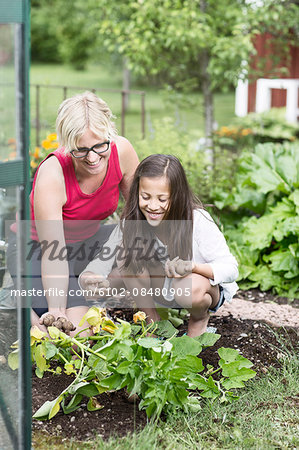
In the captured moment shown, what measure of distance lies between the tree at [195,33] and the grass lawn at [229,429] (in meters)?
3.69

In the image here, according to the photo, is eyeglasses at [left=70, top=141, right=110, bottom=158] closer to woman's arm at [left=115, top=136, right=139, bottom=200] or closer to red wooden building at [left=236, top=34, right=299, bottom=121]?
woman's arm at [left=115, top=136, right=139, bottom=200]

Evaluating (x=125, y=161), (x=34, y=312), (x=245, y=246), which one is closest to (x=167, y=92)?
(x=245, y=246)

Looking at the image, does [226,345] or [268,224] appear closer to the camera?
[226,345]

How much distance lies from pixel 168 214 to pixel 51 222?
0.48 meters

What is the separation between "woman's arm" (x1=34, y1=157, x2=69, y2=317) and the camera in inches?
103

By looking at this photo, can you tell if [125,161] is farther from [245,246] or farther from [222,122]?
[222,122]

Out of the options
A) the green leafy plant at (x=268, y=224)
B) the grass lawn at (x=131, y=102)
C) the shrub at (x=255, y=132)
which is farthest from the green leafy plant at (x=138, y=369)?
the grass lawn at (x=131, y=102)

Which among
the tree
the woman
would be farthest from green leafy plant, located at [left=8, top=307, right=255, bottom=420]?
the tree

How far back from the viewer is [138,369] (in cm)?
201

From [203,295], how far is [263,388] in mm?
425

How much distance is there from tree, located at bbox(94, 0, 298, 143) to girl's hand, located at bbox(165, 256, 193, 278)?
10.7 ft

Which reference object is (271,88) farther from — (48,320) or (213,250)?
(48,320)

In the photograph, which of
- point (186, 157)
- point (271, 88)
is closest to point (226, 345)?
point (186, 157)

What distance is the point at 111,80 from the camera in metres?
19.5
